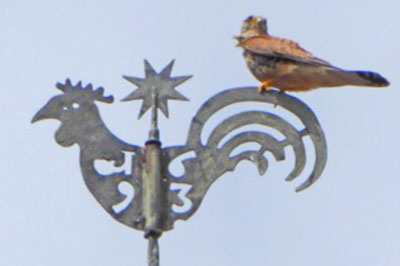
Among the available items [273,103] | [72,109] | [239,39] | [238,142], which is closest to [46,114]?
[72,109]

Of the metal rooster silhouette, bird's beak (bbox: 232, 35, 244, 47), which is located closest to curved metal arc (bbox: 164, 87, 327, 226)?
the metal rooster silhouette

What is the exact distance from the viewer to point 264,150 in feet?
17.5

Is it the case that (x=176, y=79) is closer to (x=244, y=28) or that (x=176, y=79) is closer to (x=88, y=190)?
(x=88, y=190)

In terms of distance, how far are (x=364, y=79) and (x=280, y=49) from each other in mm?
702

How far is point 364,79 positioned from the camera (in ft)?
18.6

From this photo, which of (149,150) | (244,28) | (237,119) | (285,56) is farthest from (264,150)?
(244,28)

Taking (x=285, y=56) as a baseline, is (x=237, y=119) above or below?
below

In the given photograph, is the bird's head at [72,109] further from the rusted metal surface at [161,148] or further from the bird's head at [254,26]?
the bird's head at [254,26]

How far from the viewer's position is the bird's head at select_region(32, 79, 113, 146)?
5383 mm

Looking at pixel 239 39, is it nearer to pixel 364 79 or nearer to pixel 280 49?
pixel 280 49

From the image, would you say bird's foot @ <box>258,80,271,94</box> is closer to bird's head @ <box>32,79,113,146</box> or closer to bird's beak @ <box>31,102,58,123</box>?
bird's head @ <box>32,79,113,146</box>

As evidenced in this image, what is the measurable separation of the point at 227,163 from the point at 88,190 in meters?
0.58

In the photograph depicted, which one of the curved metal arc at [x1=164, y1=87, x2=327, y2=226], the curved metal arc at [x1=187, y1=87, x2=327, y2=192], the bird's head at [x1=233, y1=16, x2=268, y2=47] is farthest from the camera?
the bird's head at [x1=233, y1=16, x2=268, y2=47]

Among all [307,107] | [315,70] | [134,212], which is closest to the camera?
[134,212]
